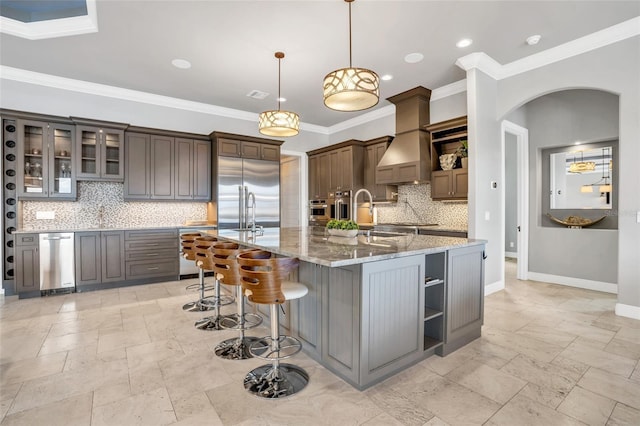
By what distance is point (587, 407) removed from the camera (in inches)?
74.6

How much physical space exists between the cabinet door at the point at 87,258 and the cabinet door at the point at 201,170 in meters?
1.67

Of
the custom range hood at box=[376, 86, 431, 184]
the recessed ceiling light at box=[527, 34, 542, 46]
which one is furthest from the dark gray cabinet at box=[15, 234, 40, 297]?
the recessed ceiling light at box=[527, 34, 542, 46]

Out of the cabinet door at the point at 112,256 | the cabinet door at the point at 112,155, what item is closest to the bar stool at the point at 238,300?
the cabinet door at the point at 112,256

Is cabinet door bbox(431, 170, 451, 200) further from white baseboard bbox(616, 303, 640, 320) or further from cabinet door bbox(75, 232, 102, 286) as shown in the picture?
cabinet door bbox(75, 232, 102, 286)

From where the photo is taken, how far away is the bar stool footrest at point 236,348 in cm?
254

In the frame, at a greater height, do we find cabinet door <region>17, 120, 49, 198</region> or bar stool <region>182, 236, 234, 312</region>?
cabinet door <region>17, 120, 49, 198</region>

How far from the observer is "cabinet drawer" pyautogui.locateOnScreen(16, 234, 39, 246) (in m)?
4.16

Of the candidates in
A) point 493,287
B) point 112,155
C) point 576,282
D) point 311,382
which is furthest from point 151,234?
point 576,282

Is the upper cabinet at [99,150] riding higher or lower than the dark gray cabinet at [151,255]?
higher

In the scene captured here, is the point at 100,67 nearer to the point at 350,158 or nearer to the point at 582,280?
the point at 350,158

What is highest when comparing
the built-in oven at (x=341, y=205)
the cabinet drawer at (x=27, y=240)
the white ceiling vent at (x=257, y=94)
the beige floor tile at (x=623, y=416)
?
the white ceiling vent at (x=257, y=94)

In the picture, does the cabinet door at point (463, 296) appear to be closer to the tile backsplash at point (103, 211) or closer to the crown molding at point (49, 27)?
the crown molding at point (49, 27)

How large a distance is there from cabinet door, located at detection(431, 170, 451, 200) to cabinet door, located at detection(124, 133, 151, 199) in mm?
4765

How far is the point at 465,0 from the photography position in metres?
3.00
